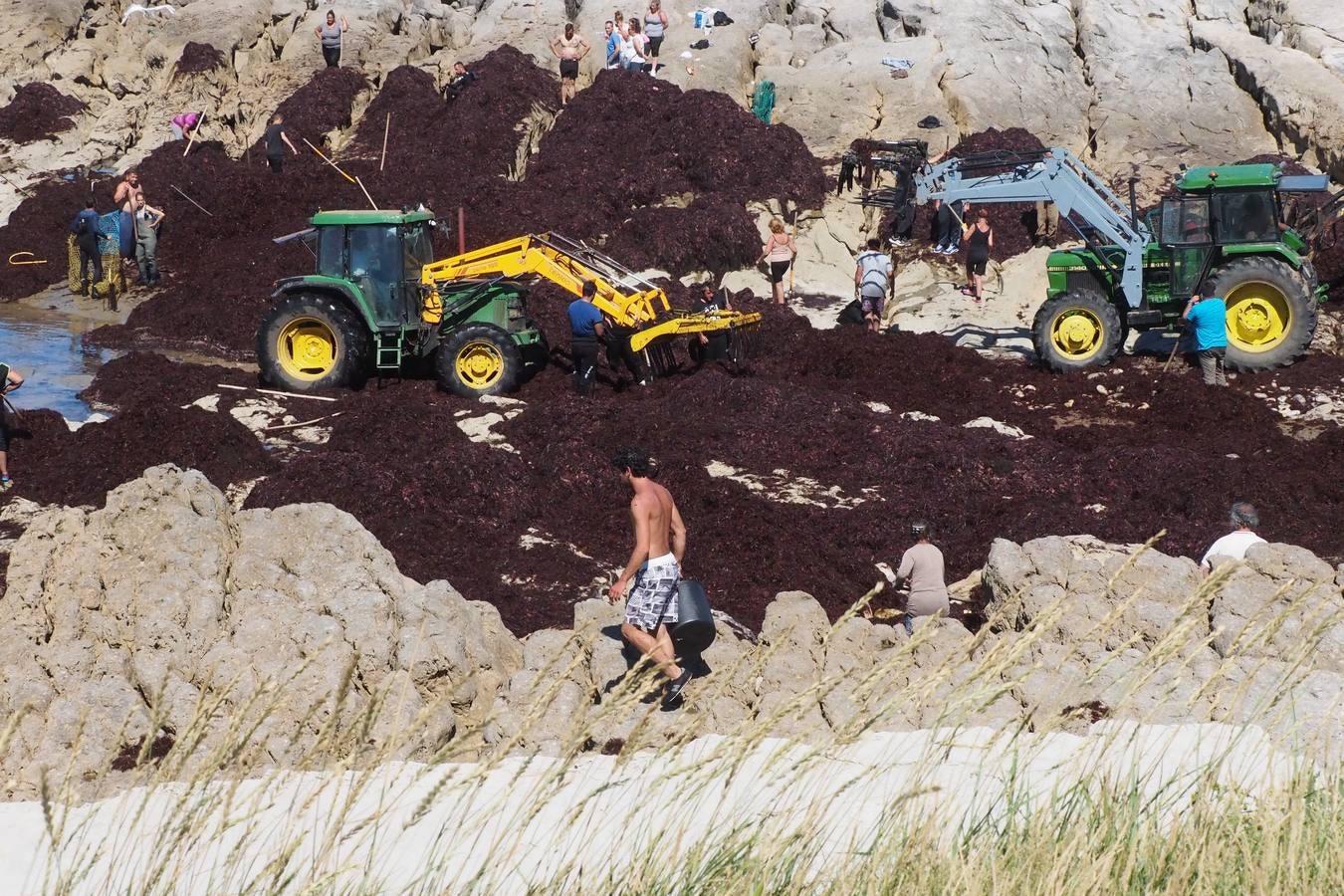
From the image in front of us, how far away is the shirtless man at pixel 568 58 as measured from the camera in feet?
84.2

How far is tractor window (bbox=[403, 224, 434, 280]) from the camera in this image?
1661 centimetres

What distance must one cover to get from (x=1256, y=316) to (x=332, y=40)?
56.7 ft

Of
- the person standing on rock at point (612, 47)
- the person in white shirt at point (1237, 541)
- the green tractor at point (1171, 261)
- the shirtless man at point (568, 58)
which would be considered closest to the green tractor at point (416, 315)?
the green tractor at point (1171, 261)

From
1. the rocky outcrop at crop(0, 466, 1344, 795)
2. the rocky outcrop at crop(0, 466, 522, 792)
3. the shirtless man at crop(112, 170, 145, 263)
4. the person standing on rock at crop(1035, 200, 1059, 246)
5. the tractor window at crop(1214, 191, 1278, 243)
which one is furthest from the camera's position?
the shirtless man at crop(112, 170, 145, 263)

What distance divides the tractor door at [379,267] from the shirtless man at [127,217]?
710 cm

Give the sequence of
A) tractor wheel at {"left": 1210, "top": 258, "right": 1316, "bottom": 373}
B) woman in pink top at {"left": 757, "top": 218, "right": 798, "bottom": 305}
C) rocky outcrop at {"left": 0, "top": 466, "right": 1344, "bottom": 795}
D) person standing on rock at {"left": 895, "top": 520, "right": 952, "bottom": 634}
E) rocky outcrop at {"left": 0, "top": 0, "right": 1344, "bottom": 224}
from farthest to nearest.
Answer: rocky outcrop at {"left": 0, "top": 0, "right": 1344, "bottom": 224}, woman in pink top at {"left": 757, "top": 218, "right": 798, "bottom": 305}, tractor wheel at {"left": 1210, "top": 258, "right": 1316, "bottom": 373}, person standing on rock at {"left": 895, "top": 520, "right": 952, "bottom": 634}, rocky outcrop at {"left": 0, "top": 466, "right": 1344, "bottom": 795}

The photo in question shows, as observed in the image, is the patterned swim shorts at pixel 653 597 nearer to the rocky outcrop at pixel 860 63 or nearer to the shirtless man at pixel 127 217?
the shirtless man at pixel 127 217

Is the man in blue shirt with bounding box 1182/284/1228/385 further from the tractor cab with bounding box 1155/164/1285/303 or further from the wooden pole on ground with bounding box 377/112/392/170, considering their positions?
the wooden pole on ground with bounding box 377/112/392/170

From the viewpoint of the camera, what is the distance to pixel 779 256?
795 inches

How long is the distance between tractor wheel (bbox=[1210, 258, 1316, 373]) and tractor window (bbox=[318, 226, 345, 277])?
9886 mm

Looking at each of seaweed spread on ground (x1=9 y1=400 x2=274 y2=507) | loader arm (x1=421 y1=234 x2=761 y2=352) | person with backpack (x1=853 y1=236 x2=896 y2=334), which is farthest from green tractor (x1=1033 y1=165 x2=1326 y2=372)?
seaweed spread on ground (x1=9 y1=400 x2=274 y2=507)

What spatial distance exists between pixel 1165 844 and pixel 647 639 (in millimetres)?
3596

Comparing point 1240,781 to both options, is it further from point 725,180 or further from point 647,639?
point 725,180

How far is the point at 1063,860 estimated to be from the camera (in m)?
4.29
